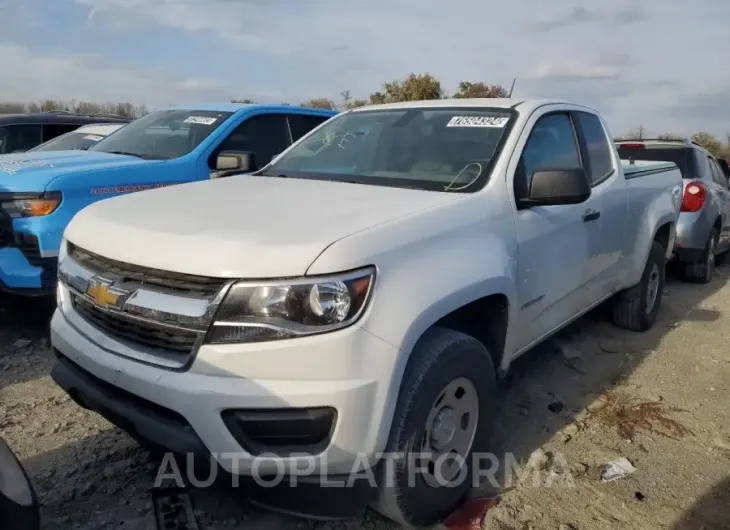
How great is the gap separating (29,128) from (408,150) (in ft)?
24.7

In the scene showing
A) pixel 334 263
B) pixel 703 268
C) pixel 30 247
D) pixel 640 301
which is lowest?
pixel 703 268

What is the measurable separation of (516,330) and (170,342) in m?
1.65

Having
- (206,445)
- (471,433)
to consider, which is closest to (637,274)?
(471,433)

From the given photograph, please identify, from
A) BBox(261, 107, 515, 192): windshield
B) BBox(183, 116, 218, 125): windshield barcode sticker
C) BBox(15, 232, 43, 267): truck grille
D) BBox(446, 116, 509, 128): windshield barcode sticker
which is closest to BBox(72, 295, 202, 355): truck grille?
BBox(261, 107, 515, 192): windshield

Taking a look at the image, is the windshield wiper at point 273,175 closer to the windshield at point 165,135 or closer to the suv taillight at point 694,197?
the windshield at point 165,135

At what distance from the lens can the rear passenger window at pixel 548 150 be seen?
317 cm

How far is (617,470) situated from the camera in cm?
309

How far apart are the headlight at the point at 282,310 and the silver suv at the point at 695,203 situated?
6047 mm

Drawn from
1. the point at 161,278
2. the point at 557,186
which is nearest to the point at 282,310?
the point at 161,278

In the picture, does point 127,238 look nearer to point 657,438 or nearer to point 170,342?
point 170,342

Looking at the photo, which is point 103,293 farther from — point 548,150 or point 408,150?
point 548,150

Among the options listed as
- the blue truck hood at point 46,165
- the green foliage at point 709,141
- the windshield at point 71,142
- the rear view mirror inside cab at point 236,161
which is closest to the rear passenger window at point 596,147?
the rear view mirror inside cab at point 236,161

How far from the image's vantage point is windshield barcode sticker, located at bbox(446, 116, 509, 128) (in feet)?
11.0

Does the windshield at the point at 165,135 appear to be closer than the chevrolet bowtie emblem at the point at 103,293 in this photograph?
No
